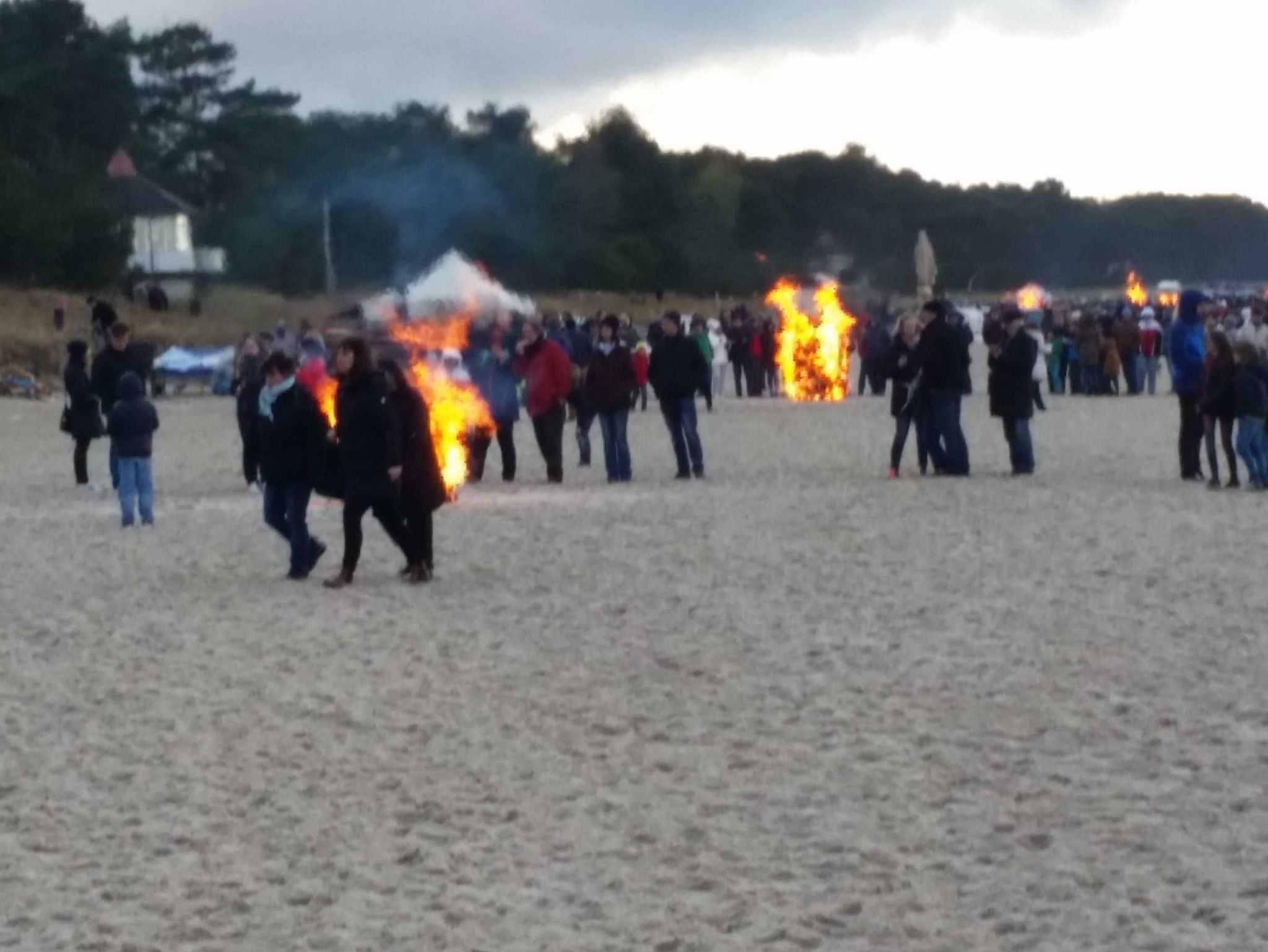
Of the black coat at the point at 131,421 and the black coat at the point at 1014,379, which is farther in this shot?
the black coat at the point at 1014,379

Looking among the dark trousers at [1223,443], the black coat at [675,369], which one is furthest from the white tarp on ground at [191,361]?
the dark trousers at [1223,443]

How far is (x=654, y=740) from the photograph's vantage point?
11000 mm

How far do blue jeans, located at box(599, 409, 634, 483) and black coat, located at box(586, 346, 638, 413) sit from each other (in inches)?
3.7

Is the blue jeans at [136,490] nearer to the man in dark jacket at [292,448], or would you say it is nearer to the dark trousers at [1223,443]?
the man in dark jacket at [292,448]

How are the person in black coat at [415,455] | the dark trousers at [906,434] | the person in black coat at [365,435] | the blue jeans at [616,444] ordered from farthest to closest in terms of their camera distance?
the blue jeans at [616,444], the dark trousers at [906,434], the person in black coat at [415,455], the person in black coat at [365,435]

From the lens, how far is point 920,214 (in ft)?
385

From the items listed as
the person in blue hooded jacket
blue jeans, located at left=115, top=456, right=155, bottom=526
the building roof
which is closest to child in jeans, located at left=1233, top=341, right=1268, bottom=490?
the person in blue hooded jacket

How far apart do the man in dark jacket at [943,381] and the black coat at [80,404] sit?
845 cm

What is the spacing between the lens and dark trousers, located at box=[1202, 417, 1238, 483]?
77.6 feet

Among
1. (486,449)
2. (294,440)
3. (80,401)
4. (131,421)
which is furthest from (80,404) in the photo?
(294,440)

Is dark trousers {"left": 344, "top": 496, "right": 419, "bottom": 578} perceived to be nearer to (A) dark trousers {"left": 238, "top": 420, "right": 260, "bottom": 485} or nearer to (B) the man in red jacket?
(A) dark trousers {"left": 238, "top": 420, "right": 260, "bottom": 485}

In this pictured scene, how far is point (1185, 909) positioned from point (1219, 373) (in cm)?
1621

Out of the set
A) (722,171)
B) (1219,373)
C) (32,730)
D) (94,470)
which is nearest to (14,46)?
(722,171)

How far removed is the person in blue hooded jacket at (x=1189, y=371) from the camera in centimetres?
2428
